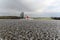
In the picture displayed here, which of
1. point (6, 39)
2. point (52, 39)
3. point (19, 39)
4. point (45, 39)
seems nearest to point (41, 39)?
point (45, 39)

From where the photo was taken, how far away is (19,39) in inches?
482

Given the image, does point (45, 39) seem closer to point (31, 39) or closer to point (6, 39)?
point (31, 39)

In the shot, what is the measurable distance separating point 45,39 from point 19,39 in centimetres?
266

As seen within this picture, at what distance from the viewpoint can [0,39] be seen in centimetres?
1202

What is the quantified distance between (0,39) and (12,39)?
1.19m

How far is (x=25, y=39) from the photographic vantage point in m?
12.2

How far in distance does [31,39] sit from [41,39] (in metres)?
1.07

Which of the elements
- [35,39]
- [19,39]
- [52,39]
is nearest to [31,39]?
[35,39]

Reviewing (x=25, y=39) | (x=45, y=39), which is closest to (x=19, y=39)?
(x=25, y=39)

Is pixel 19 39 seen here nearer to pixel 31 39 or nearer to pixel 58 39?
pixel 31 39

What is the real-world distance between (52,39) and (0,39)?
17.5 ft

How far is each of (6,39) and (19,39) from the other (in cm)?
132

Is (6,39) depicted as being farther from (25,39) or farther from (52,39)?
(52,39)

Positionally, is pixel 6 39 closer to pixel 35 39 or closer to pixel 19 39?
pixel 19 39
